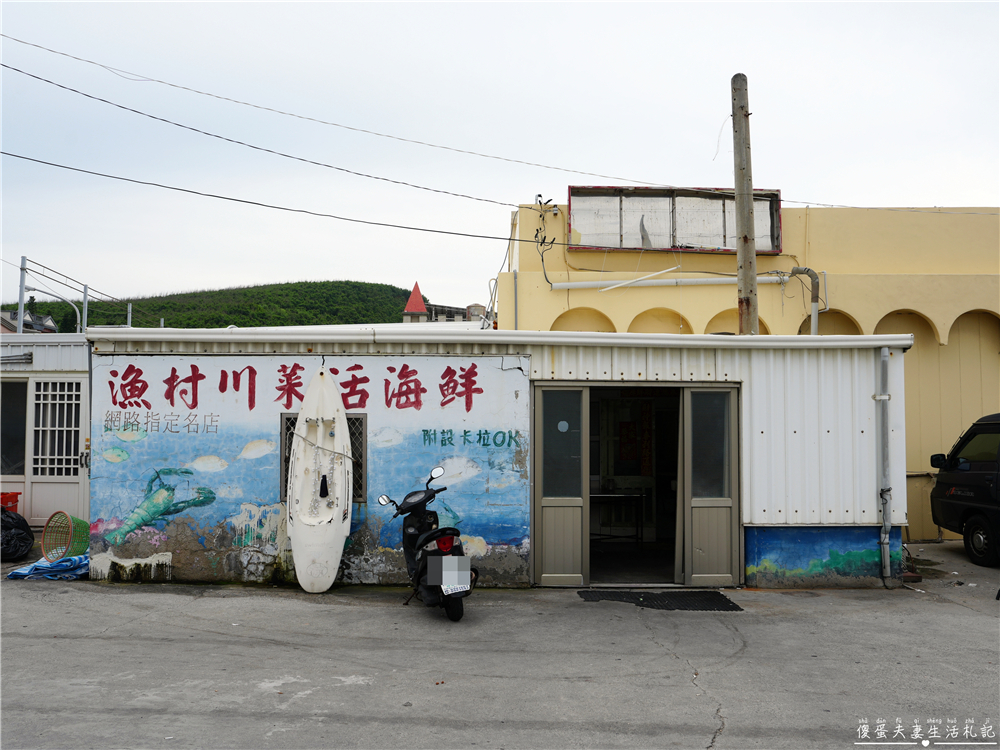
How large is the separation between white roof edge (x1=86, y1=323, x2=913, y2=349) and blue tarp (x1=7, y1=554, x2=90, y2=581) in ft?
8.68

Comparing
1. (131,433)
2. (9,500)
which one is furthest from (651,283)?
(9,500)

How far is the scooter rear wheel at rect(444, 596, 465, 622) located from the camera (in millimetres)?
6715

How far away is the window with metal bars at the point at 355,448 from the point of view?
8.05 m

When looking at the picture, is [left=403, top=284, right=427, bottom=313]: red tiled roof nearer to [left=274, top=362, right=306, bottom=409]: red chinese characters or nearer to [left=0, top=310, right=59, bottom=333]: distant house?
[left=0, top=310, right=59, bottom=333]: distant house

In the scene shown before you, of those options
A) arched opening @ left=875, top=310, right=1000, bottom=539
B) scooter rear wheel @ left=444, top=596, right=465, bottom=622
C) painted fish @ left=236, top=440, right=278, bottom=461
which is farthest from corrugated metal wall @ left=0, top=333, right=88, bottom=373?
arched opening @ left=875, top=310, right=1000, bottom=539

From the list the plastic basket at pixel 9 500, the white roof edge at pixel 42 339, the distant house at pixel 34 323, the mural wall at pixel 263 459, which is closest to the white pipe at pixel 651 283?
the mural wall at pixel 263 459

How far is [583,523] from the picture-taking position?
819cm

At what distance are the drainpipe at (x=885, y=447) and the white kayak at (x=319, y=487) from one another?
6176 mm

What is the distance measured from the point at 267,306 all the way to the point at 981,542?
5943 cm

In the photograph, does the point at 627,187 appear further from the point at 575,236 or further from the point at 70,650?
the point at 70,650

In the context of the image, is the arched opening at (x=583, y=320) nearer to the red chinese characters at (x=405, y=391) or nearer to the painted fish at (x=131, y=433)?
the red chinese characters at (x=405, y=391)

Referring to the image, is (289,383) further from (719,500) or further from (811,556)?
(811,556)

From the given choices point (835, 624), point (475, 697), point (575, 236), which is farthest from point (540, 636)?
point (575, 236)

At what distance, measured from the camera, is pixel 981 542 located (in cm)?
976
